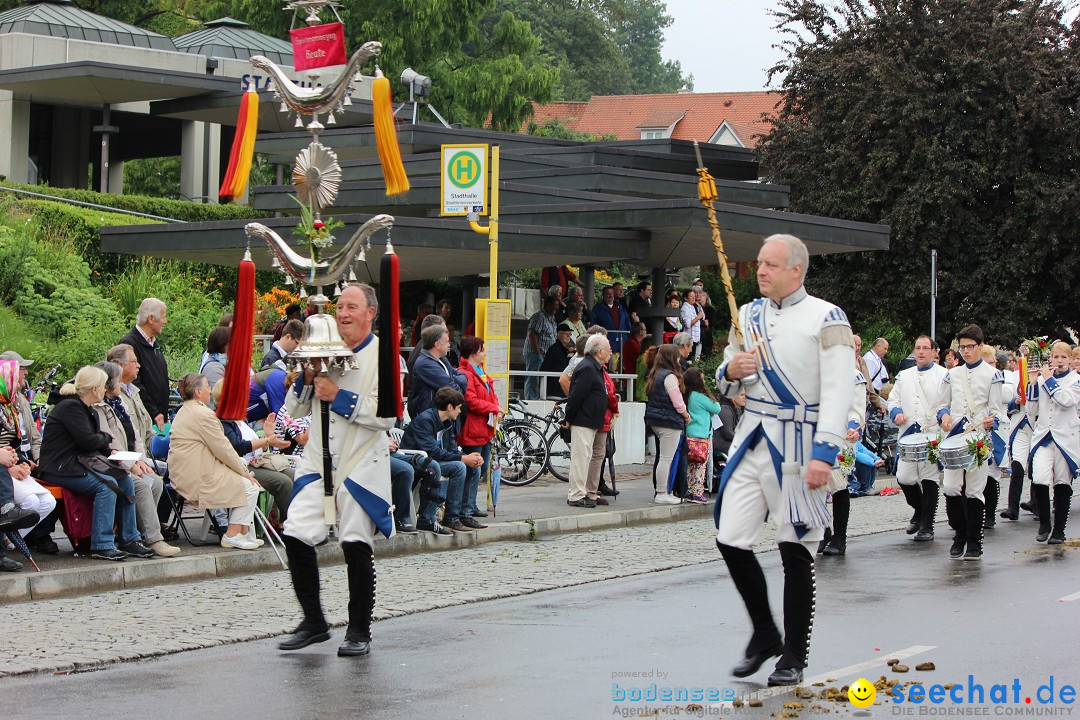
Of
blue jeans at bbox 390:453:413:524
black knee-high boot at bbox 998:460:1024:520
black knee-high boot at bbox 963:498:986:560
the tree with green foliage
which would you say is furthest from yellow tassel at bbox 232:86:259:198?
the tree with green foliage

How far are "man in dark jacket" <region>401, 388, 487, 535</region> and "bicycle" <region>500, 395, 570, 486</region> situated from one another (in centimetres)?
441

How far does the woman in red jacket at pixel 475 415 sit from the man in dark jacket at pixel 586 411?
5.51 ft

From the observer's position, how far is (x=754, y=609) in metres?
7.29

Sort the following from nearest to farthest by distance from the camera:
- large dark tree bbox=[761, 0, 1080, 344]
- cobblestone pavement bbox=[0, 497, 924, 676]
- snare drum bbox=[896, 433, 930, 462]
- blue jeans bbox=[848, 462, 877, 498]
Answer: cobblestone pavement bbox=[0, 497, 924, 676] → snare drum bbox=[896, 433, 930, 462] → blue jeans bbox=[848, 462, 877, 498] → large dark tree bbox=[761, 0, 1080, 344]

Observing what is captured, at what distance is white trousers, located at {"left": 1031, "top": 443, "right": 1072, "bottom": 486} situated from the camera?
46.4 ft

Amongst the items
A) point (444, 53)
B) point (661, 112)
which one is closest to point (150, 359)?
point (444, 53)

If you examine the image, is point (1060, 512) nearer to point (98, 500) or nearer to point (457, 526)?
point (457, 526)

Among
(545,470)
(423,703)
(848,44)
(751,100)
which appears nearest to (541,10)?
(751,100)

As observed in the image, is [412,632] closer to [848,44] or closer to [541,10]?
[848,44]

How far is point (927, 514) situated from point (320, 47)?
7723 millimetres

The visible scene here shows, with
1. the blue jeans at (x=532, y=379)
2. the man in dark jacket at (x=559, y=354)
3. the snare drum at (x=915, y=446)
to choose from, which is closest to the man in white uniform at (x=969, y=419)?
the snare drum at (x=915, y=446)

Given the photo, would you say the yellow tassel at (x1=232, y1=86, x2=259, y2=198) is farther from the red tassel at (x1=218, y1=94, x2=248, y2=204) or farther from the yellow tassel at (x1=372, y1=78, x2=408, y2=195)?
the yellow tassel at (x1=372, y1=78, x2=408, y2=195)

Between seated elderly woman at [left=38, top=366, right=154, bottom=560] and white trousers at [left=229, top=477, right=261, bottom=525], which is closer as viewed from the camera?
seated elderly woman at [left=38, top=366, right=154, bottom=560]

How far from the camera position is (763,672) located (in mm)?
7461
